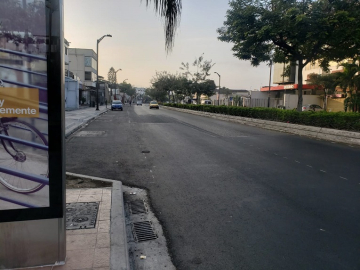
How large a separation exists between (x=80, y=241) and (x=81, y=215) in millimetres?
863

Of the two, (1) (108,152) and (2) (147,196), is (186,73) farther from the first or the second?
(2) (147,196)

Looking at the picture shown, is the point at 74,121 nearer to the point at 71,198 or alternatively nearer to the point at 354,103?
the point at 71,198

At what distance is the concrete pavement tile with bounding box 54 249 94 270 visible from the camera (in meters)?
3.16

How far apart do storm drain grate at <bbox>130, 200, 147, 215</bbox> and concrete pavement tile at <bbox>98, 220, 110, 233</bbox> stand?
0.78 metres

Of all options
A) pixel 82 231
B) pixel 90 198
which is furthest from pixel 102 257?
pixel 90 198

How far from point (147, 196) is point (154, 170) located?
190 centimetres

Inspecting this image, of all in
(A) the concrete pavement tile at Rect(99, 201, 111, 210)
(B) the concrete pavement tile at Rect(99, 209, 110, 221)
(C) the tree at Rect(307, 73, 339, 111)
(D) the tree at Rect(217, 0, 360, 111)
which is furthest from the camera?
(C) the tree at Rect(307, 73, 339, 111)

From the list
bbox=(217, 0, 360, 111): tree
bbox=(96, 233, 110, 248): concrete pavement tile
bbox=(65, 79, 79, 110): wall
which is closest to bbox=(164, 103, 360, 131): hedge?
bbox=(217, 0, 360, 111): tree

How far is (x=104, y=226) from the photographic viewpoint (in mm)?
4188

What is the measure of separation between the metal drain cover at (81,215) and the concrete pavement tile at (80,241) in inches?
10.7

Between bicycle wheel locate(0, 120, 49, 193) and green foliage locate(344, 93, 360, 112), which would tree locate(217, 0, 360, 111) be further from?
bicycle wheel locate(0, 120, 49, 193)

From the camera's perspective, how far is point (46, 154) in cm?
299

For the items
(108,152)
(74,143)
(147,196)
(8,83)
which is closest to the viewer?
(8,83)

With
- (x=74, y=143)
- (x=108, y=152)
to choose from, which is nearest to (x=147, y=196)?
(x=108, y=152)
